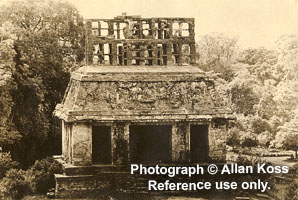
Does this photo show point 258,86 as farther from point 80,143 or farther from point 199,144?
point 80,143

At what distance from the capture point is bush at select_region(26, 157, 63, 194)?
65.7 feet

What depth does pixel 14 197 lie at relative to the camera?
1919 cm

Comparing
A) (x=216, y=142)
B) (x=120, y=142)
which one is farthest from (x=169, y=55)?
(x=120, y=142)

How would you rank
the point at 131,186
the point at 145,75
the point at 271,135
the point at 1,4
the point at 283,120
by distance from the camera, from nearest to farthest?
the point at 131,186, the point at 145,75, the point at 1,4, the point at 283,120, the point at 271,135

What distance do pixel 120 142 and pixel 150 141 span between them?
132 inches

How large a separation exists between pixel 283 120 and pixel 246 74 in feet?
28.0

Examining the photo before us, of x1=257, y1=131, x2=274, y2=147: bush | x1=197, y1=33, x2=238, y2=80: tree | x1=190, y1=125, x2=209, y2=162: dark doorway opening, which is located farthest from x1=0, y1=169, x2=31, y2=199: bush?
x1=197, y1=33, x2=238, y2=80: tree

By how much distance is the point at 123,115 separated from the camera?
1983 centimetres

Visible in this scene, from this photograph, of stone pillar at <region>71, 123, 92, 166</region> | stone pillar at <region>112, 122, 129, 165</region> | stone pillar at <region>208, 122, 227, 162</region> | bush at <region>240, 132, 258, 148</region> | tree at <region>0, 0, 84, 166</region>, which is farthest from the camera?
bush at <region>240, 132, 258, 148</region>

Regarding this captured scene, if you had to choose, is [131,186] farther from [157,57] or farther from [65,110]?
[157,57]

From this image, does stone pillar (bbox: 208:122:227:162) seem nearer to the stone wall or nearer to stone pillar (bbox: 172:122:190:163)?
the stone wall

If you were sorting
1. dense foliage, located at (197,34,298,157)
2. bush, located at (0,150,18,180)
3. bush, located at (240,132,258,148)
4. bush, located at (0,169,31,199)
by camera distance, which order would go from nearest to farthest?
bush, located at (0,169,31,199), bush, located at (0,150,18,180), dense foliage, located at (197,34,298,157), bush, located at (240,132,258,148)

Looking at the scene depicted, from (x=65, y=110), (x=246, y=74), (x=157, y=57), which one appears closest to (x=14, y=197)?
(x=65, y=110)

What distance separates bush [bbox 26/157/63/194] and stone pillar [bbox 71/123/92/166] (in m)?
1.26
